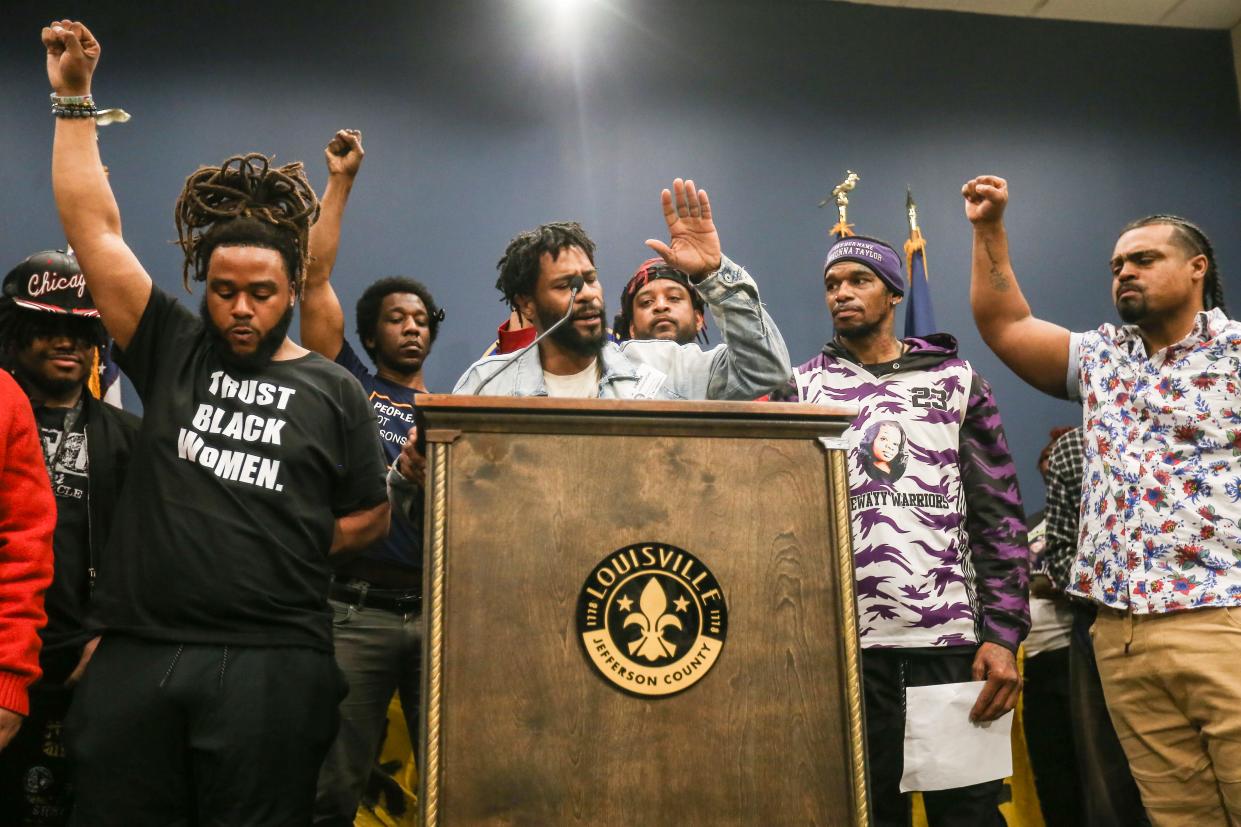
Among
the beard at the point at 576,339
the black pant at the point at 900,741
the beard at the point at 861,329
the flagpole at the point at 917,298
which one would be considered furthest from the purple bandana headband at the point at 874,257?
the flagpole at the point at 917,298

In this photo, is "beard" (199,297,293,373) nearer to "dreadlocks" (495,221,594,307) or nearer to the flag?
"dreadlocks" (495,221,594,307)

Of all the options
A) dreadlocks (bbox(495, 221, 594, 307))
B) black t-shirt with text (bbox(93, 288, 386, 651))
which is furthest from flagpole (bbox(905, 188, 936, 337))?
black t-shirt with text (bbox(93, 288, 386, 651))

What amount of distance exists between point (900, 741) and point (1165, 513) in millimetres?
745

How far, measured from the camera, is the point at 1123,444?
7.57ft

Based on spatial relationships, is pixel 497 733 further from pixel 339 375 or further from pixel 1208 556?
pixel 1208 556

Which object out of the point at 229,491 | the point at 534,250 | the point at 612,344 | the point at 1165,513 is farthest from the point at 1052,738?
the point at 229,491

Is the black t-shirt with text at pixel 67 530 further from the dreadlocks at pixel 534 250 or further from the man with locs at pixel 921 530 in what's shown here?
the man with locs at pixel 921 530

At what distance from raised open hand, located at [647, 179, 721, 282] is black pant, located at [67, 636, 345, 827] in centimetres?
106

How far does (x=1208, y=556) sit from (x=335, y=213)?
2.14m

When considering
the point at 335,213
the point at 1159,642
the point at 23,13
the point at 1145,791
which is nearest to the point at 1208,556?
the point at 1159,642

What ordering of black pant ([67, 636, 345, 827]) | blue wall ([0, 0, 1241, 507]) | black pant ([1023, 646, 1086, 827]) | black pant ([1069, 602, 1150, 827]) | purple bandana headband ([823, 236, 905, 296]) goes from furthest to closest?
blue wall ([0, 0, 1241, 507]), black pant ([1023, 646, 1086, 827]), black pant ([1069, 602, 1150, 827]), purple bandana headband ([823, 236, 905, 296]), black pant ([67, 636, 345, 827])

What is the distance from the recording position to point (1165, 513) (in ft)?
7.23

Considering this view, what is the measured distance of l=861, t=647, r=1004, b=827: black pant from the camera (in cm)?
212

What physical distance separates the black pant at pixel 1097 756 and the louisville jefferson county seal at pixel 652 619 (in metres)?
1.86
